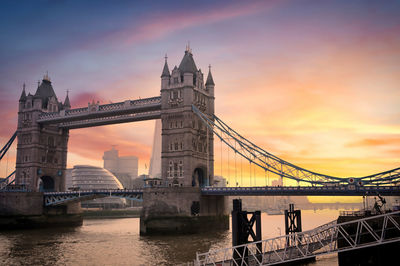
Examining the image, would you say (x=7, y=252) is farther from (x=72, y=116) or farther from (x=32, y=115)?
(x=32, y=115)

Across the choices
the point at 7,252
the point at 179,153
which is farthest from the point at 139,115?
the point at 7,252

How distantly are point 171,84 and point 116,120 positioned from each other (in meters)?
17.8

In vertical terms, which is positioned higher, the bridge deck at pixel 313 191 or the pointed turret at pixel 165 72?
the pointed turret at pixel 165 72

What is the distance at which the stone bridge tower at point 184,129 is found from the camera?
8112cm

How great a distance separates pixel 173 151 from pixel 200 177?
9.30m

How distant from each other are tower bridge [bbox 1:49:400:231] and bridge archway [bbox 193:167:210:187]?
21 cm

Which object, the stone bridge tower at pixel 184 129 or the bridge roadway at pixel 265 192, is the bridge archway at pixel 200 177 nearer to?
the stone bridge tower at pixel 184 129

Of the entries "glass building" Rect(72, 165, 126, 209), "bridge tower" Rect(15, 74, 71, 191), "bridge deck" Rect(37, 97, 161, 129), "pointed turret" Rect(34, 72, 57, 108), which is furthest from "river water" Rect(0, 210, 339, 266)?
"glass building" Rect(72, 165, 126, 209)

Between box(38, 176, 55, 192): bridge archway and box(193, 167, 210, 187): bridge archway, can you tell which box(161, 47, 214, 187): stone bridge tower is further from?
box(38, 176, 55, 192): bridge archway

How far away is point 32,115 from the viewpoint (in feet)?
343

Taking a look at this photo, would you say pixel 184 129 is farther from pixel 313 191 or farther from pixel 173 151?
pixel 313 191

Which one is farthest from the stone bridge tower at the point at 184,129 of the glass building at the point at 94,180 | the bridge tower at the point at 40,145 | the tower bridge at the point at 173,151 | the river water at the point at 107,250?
the glass building at the point at 94,180

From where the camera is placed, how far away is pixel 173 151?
271 feet

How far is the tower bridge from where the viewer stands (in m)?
70.6
